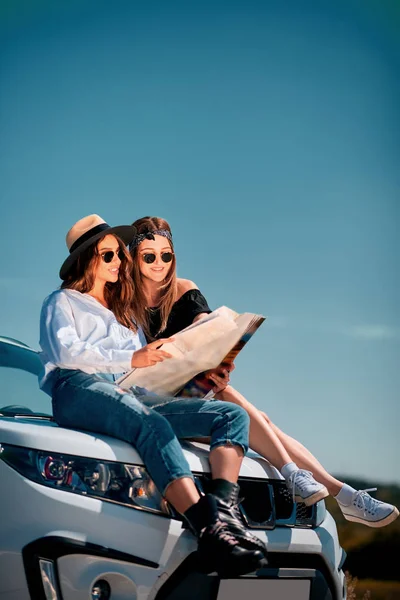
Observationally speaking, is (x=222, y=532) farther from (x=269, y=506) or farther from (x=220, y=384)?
(x=220, y=384)

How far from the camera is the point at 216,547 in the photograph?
9.94 feet

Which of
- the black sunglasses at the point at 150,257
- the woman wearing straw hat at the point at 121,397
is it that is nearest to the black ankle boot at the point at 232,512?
the woman wearing straw hat at the point at 121,397

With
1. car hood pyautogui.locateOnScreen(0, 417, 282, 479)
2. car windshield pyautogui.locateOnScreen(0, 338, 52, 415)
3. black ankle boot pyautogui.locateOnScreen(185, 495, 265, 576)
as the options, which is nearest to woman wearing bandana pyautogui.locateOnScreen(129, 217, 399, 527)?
black ankle boot pyautogui.locateOnScreen(185, 495, 265, 576)

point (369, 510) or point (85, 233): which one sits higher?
point (85, 233)

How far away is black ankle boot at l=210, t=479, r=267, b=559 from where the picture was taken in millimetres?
3061

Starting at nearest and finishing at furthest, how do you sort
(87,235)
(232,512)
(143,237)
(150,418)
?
(232,512)
(150,418)
(87,235)
(143,237)

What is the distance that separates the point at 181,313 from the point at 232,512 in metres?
1.47

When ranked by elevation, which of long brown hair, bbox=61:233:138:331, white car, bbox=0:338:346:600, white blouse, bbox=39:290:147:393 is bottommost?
white car, bbox=0:338:346:600

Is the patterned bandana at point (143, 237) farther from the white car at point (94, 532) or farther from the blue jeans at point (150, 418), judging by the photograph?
the white car at point (94, 532)

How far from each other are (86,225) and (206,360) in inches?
42.0

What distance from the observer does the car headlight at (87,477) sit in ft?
10.5

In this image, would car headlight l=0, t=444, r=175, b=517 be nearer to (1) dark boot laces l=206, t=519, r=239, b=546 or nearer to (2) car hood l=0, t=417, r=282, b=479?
(2) car hood l=0, t=417, r=282, b=479

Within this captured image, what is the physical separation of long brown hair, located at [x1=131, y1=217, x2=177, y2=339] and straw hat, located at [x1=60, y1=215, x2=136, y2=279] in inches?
10.0

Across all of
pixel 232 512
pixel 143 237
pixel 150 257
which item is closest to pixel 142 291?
pixel 150 257
